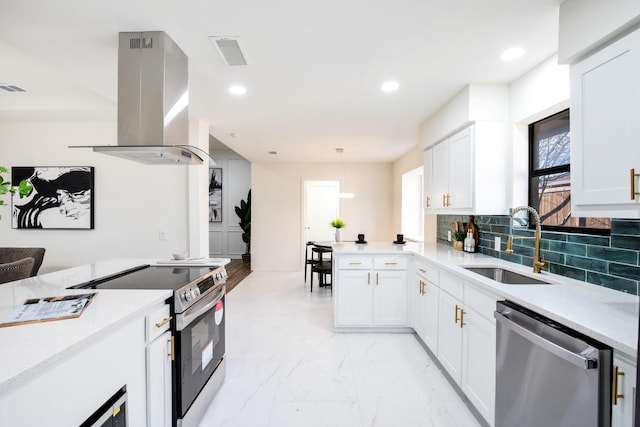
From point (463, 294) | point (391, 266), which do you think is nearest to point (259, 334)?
point (391, 266)

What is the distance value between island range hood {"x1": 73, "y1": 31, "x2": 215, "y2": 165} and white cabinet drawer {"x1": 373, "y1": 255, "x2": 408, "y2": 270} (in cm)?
221

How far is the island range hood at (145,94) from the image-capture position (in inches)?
73.4

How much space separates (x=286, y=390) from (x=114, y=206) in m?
2.88

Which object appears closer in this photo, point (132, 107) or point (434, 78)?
point (132, 107)

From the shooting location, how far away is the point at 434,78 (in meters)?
2.51

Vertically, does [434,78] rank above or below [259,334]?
above

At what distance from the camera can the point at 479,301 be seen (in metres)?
1.88

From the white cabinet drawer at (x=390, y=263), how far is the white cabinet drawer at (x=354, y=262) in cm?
7

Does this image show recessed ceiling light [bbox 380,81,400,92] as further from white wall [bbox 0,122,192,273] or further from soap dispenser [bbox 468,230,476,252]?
white wall [bbox 0,122,192,273]

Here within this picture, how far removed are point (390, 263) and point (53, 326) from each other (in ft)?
9.10

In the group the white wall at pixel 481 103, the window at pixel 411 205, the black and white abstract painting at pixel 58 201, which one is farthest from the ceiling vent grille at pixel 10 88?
the window at pixel 411 205

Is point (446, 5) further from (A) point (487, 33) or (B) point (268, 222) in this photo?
(B) point (268, 222)

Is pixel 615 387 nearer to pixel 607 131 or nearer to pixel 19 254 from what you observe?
pixel 607 131

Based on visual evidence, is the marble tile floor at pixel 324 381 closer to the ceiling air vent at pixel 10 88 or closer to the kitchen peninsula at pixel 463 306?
the kitchen peninsula at pixel 463 306
